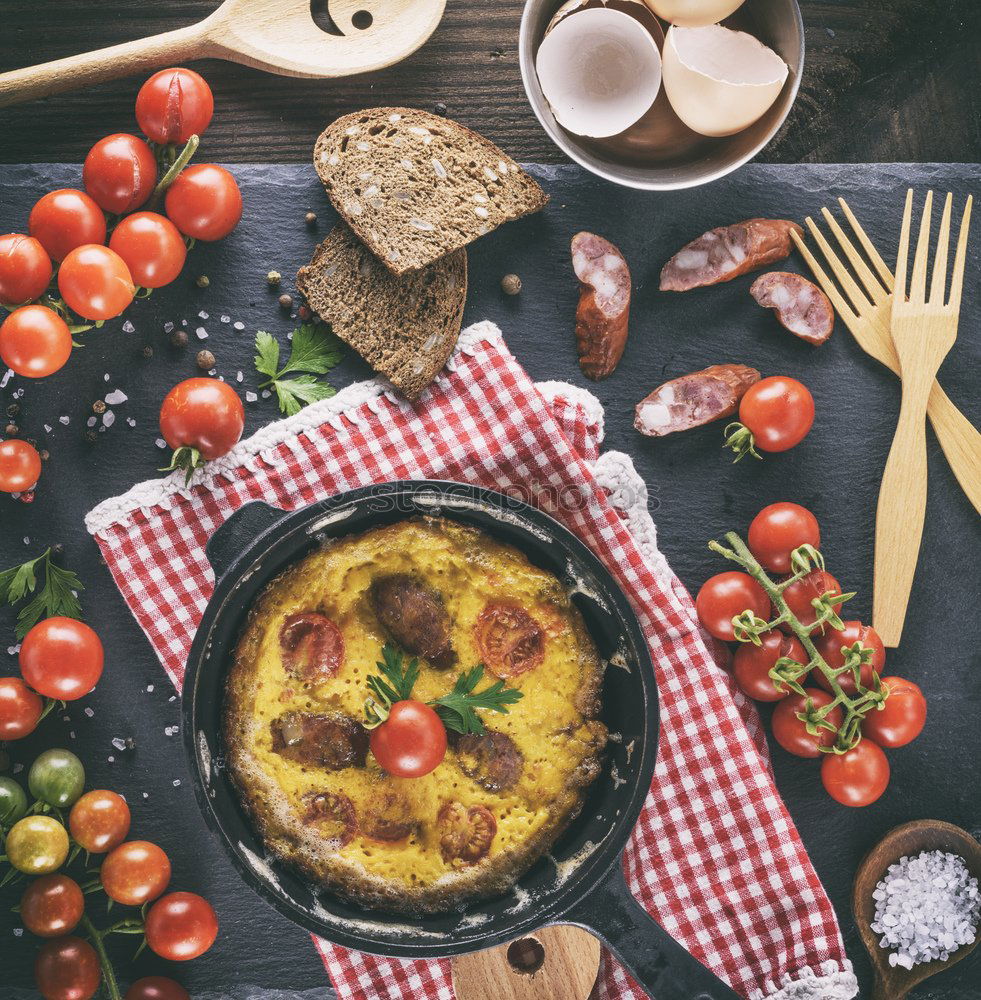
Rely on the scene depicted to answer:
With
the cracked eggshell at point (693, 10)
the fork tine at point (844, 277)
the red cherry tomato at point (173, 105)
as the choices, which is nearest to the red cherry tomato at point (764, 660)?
the fork tine at point (844, 277)

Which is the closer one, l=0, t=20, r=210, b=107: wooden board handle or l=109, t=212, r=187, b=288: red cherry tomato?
l=109, t=212, r=187, b=288: red cherry tomato

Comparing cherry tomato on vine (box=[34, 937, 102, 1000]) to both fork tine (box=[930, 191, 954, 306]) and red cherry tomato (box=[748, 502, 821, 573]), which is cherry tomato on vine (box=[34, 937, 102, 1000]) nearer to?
red cherry tomato (box=[748, 502, 821, 573])

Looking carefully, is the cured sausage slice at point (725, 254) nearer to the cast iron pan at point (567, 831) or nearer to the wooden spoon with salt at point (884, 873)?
the cast iron pan at point (567, 831)

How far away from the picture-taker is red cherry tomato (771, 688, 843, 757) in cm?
275

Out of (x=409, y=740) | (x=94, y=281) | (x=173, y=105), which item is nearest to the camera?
(x=409, y=740)

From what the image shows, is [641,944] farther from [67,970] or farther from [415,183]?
[415,183]

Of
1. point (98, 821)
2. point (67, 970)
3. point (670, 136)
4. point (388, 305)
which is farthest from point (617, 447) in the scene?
point (67, 970)

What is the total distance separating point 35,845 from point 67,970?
1.27 feet

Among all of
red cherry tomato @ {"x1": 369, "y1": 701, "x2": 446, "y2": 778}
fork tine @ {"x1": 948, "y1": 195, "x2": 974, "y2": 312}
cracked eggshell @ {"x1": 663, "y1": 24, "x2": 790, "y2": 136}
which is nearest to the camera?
red cherry tomato @ {"x1": 369, "y1": 701, "x2": 446, "y2": 778}

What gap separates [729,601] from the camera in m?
2.72

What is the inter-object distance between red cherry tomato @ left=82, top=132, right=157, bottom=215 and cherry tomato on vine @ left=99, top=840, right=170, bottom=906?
1.83 meters

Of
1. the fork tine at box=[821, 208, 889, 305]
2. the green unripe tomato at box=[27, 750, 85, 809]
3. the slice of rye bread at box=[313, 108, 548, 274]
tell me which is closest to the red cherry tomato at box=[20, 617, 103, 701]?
the green unripe tomato at box=[27, 750, 85, 809]

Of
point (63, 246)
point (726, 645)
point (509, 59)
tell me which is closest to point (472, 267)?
point (509, 59)

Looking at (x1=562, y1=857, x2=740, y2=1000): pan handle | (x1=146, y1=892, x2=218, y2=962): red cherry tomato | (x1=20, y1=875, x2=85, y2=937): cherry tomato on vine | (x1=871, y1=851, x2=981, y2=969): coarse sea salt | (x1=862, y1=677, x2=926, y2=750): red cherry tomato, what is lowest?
(x1=871, y1=851, x2=981, y2=969): coarse sea salt
